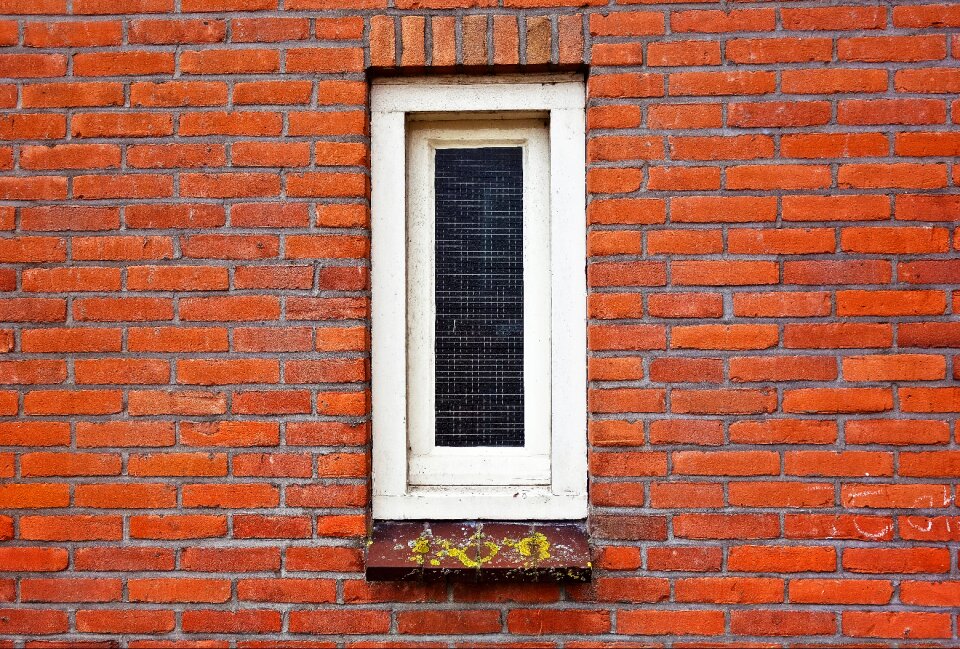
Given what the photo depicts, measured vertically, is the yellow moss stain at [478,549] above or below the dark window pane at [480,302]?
below

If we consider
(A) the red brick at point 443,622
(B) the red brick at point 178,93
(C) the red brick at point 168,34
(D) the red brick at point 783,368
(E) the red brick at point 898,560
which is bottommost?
(A) the red brick at point 443,622

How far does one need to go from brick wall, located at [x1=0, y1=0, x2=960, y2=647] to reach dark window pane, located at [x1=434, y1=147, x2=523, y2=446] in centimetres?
28

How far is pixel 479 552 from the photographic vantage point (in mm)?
1971

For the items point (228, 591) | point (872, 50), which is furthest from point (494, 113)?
point (228, 591)

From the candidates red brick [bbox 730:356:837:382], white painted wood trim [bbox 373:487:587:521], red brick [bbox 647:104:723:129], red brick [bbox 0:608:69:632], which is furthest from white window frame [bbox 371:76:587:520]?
red brick [bbox 0:608:69:632]

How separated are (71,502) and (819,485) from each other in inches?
90.2

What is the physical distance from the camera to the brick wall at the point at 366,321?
196 centimetres

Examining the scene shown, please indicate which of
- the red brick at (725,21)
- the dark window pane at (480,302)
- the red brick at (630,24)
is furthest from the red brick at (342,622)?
the red brick at (725,21)

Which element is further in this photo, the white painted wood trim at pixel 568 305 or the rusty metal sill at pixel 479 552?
the white painted wood trim at pixel 568 305

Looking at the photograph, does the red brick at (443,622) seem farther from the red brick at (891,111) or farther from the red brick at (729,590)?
the red brick at (891,111)

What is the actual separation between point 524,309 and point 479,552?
0.78 m

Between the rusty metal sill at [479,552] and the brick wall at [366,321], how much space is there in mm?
69

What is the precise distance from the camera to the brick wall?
1.96m

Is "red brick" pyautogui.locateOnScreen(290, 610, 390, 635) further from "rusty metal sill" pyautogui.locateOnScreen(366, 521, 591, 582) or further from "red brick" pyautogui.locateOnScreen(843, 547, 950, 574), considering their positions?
"red brick" pyautogui.locateOnScreen(843, 547, 950, 574)
